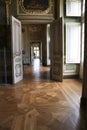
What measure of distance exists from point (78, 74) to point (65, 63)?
28.9 inches

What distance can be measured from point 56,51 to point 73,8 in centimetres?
183

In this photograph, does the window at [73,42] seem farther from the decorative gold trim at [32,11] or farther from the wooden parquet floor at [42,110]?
the wooden parquet floor at [42,110]

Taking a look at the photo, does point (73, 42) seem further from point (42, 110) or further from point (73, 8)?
point (42, 110)

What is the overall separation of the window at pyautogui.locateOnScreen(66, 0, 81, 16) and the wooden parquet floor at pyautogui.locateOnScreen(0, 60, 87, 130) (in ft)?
10.4

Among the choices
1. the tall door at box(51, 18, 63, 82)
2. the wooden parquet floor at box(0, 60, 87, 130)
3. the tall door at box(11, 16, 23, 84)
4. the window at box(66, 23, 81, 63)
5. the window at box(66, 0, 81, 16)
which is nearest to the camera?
the wooden parquet floor at box(0, 60, 87, 130)

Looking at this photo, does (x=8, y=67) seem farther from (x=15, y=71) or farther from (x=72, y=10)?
(x=72, y=10)

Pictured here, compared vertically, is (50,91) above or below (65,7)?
below

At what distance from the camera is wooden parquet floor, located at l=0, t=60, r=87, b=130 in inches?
110

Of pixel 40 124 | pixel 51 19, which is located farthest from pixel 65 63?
pixel 40 124

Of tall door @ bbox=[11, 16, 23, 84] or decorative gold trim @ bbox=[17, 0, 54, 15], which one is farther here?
decorative gold trim @ bbox=[17, 0, 54, 15]

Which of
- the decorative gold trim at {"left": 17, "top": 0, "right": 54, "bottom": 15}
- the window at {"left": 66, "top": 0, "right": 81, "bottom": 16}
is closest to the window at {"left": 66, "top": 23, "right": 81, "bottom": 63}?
the window at {"left": 66, "top": 0, "right": 81, "bottom": 16}

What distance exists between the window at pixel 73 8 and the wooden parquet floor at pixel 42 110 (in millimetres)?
3160

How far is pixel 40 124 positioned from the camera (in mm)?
2818

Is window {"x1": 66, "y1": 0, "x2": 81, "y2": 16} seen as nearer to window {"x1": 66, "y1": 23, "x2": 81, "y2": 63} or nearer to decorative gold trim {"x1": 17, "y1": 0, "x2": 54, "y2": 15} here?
window {"x1": 66, "y1": 23, "x2": 81, "y2": 63}
